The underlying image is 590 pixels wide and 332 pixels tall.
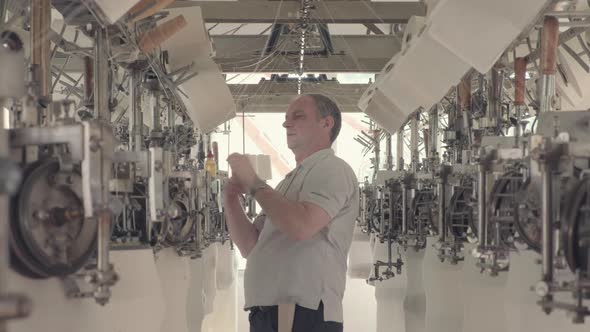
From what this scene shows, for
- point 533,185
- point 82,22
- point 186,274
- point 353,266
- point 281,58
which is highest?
point 281,58

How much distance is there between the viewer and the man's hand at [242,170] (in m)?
2.33

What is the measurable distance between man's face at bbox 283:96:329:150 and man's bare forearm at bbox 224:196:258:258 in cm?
29

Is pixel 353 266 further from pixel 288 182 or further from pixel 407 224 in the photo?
pixel 288 182

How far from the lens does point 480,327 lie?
122 inches

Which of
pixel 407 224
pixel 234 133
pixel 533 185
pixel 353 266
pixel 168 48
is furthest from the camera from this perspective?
pixel 234 133

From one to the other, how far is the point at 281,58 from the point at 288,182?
3.29m

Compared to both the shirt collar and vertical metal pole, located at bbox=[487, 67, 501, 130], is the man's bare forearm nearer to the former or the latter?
the shirt collar

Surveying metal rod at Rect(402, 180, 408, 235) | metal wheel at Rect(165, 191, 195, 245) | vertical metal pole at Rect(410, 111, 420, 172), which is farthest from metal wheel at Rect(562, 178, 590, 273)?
vertical metal pole at Rect(410, 111, 420, 172)

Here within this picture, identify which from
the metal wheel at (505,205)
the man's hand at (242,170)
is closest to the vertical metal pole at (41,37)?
the man's hand at (242,170)

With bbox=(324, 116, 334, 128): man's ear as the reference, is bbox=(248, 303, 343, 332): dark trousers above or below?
below

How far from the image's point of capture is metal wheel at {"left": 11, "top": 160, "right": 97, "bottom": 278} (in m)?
1.51

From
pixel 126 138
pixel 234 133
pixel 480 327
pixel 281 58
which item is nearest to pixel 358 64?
pixel 281 58

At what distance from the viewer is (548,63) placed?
2.60 m

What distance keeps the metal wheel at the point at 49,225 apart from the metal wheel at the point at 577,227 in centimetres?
104
